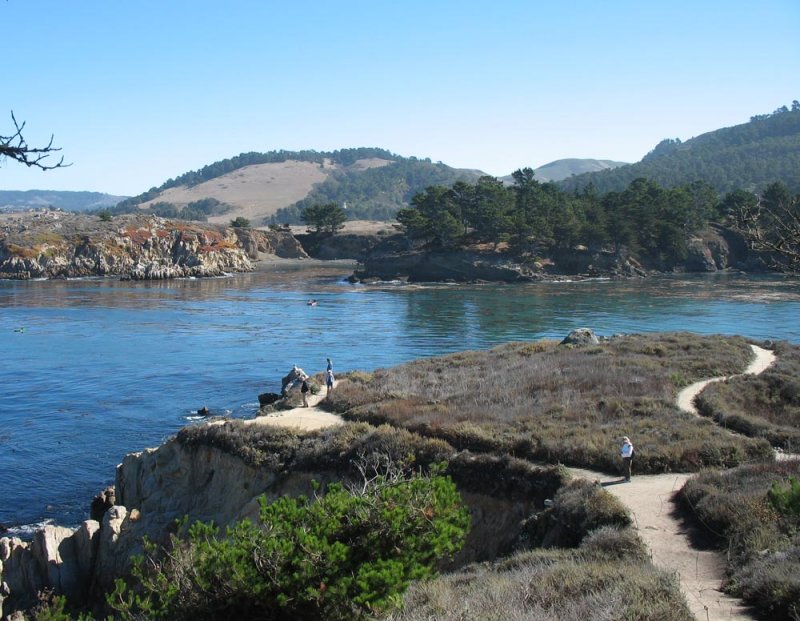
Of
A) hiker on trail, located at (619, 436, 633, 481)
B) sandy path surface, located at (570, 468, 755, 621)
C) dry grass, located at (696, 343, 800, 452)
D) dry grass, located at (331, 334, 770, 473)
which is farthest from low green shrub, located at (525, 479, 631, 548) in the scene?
dry grass, located at (696, 343, 800, 452)

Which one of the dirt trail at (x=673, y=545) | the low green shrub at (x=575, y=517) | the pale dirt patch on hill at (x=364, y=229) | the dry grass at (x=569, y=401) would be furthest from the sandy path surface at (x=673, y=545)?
the pale dirt patch on hill at (x=364, y=229)

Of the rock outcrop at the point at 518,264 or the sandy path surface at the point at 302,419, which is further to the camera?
the rock outcrop at the point at 518,264

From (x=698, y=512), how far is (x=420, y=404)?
11.7 metres

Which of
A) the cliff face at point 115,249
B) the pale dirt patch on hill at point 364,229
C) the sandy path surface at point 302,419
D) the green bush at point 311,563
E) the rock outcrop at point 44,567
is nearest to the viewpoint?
the green bush at point 311,563

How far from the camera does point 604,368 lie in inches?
1093

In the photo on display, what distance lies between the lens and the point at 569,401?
2305 centimetres

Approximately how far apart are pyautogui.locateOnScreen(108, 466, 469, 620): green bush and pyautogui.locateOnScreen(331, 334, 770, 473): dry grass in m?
9.30

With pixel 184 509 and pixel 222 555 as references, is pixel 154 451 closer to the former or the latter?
pixel 184 509

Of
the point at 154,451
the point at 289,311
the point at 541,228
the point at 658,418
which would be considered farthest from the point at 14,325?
the point at 541,228

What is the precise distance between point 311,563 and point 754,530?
7808 mm

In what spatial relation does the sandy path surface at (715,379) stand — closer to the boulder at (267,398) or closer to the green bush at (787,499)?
the green bush at (787,499)

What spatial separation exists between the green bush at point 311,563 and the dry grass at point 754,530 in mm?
4314

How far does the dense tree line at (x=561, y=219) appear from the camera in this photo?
10290cm

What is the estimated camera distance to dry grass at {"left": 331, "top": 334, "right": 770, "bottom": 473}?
17.7 metres
